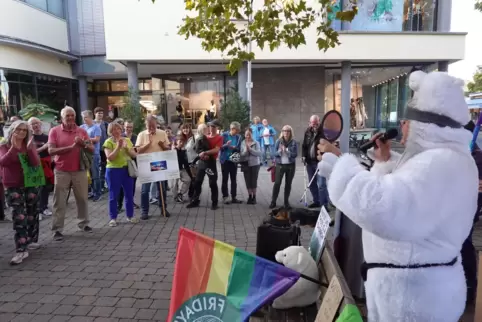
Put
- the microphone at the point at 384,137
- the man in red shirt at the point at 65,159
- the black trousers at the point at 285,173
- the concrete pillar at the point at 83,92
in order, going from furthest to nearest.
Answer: the concrete pillar at the point at 83,92, the black trousers at the point at 285,173, the man in red shirt at the point at 65,159, the microphone at the point at 384,137

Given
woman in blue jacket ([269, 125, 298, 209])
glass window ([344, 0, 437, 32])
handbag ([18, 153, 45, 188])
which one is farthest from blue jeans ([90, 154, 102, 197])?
glass window ([344, 0, 437, 32])

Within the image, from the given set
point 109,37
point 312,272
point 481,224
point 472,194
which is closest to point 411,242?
point 472,194

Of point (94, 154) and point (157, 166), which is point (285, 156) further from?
point (94, 154)

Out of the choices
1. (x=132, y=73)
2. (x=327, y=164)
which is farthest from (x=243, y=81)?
(x=327, y=164)

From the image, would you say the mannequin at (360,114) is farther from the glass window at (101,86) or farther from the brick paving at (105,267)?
the brick paving at (105,267)

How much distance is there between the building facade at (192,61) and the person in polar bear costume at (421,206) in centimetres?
1077

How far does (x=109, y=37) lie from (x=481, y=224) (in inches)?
561

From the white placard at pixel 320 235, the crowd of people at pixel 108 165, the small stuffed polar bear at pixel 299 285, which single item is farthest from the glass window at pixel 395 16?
the small stuffed polar bear at pixel 299 285

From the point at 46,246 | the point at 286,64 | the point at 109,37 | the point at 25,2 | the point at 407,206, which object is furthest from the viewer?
the point at 286,64

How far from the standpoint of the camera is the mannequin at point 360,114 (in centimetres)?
2160

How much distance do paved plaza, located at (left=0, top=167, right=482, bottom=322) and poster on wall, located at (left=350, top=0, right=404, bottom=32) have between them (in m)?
11.9

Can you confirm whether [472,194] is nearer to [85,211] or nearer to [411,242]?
[411,242]

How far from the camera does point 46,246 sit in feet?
17.7

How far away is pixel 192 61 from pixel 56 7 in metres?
9.47
